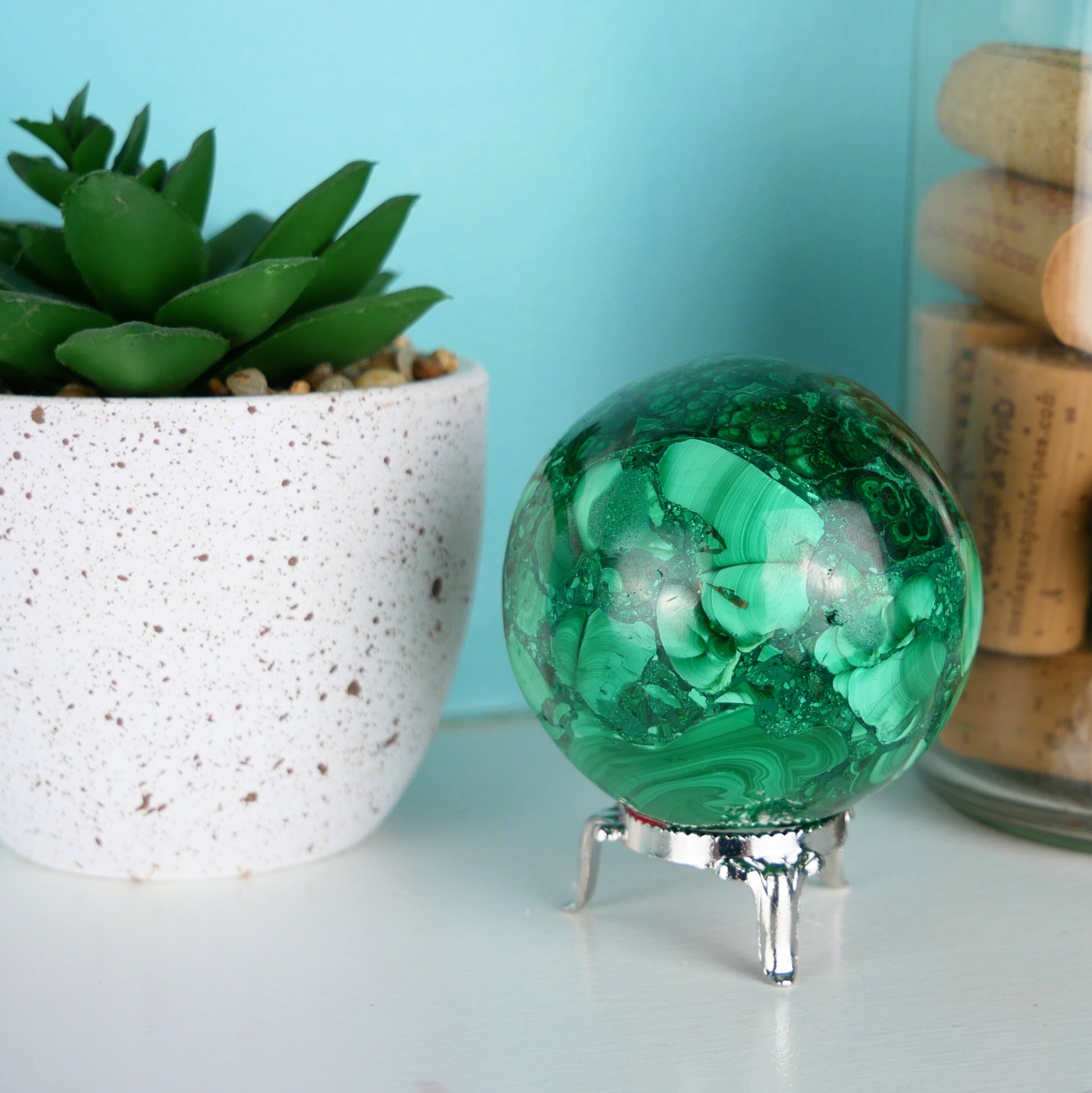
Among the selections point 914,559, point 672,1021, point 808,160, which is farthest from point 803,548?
point 808,160

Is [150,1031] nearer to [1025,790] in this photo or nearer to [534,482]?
[534,482]

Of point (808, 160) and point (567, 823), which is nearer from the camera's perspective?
point (567, 823)

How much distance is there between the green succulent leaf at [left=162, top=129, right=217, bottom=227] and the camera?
0.54m

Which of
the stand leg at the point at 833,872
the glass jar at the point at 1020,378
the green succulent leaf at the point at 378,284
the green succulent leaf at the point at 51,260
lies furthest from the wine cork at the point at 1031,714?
the green succulent leaf at the point at 51,260

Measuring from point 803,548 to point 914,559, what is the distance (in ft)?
0.15

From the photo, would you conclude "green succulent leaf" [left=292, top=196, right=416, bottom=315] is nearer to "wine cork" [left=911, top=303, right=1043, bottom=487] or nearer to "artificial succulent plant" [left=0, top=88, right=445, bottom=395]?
"artificial succulent plant" [left=0, top=88, right=445, bottom=395]

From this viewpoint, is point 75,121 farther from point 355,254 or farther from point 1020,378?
point 1020,378

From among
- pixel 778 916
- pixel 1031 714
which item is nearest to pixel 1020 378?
pixel 1031 714

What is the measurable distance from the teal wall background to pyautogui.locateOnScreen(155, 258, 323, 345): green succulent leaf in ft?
0.74

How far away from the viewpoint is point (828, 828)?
0.50 m

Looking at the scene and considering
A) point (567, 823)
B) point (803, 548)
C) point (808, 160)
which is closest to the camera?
point (803, 548)

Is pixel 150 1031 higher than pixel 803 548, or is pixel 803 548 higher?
pixel 803 548

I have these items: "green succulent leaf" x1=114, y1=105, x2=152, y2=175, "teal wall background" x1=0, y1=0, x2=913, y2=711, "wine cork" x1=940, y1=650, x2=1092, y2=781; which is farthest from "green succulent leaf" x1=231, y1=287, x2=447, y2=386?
"wine cork" x1=940, y1=650, x2=1092, y2=781

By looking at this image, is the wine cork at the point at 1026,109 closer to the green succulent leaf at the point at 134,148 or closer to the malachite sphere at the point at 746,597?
the malachite sphere at the point at 746,597
